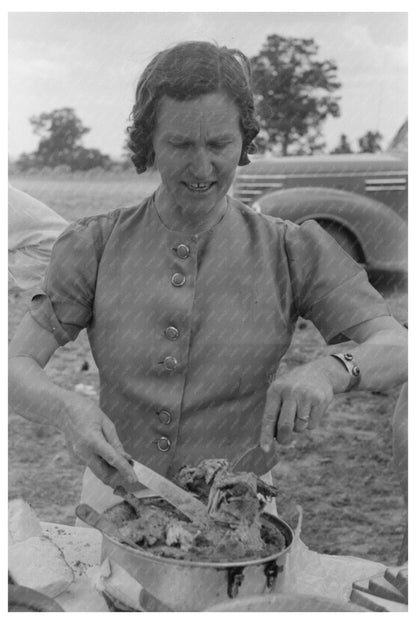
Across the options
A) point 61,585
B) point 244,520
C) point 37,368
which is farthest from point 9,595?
point 37,368

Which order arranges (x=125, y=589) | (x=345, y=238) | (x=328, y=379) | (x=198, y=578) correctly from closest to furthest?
(x=198, y=578)
(x=125, y=589)
(x=328, y=379)
(x=345, y=238)

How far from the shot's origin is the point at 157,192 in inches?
81.0

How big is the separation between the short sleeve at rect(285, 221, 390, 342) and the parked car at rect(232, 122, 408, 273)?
4.73 meters

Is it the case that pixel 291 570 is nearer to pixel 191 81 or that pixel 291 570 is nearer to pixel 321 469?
pixel 191 81

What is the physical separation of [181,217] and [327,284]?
40 centimetres

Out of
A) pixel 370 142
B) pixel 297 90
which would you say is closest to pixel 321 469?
pixel 297 90

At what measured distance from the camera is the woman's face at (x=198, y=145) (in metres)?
1.78

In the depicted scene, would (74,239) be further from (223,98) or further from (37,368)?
(223,98)

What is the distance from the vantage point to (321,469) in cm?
509

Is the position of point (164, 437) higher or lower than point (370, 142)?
lower

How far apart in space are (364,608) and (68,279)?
1060 mm

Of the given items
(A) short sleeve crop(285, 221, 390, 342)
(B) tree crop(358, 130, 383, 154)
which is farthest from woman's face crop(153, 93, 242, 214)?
(B) tree crop(358, 130, 383, 154)

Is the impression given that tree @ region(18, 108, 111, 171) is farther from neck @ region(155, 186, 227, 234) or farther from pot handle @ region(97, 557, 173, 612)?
pot handle @ region(97, 557, 173, 612)

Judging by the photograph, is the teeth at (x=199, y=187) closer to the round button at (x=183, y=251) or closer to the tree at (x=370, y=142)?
the round button at (x=183, y=251)
